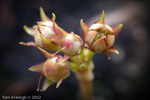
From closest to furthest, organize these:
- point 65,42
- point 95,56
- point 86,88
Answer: point 65,42, point 86,88, point 95,56

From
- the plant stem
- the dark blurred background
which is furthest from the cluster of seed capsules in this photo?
the dark blurred background

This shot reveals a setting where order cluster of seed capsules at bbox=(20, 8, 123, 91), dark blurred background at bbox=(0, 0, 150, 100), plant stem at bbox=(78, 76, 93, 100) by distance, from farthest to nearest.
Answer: dark blurred background at bbox=(0, 0, 150, 100) < plant stem at bbox=(78, 76, 93, 100) < cluster of seed capsules at bbox=(20, 8, 123, 91)

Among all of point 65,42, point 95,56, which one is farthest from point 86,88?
point 95,56

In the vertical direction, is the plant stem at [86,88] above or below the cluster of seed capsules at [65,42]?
below

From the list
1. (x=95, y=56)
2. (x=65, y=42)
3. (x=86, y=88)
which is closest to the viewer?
(x=65, y=42)

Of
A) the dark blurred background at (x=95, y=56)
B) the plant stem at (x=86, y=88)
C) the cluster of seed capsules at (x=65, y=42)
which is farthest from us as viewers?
the dark blurred background at (x=95, y=56)

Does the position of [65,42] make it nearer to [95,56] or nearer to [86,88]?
[86,88]

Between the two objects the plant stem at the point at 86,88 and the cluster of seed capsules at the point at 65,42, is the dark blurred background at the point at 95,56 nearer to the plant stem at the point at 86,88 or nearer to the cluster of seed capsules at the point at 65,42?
the plant stem at the point at 86,88

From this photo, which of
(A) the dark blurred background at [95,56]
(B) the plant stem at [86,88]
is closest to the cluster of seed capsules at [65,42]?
(B) the plant stem at [86,88]

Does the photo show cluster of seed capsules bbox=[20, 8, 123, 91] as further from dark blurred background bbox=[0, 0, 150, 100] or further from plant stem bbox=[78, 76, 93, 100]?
dark blurred background bbox=[0, 0, 150, 100]
